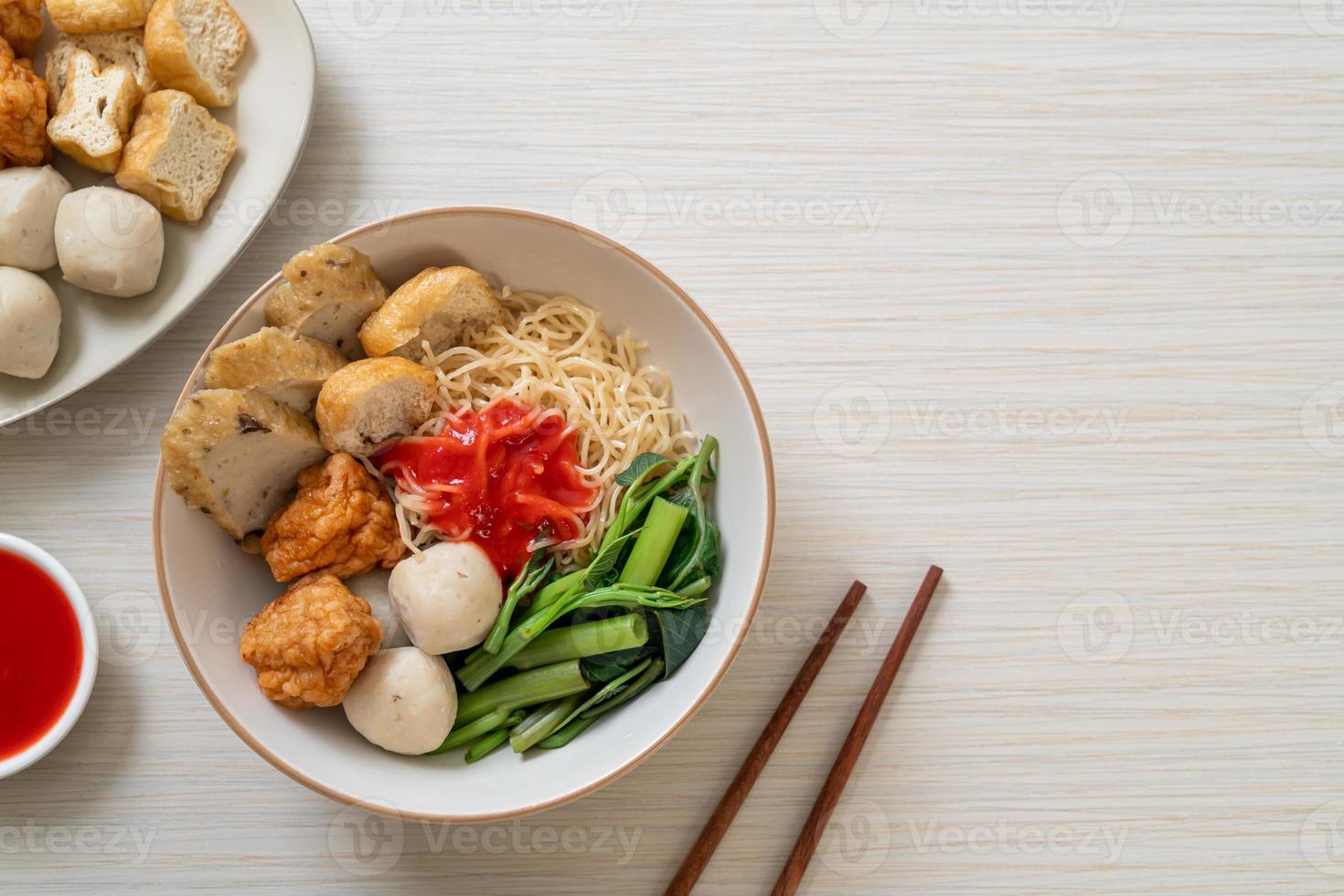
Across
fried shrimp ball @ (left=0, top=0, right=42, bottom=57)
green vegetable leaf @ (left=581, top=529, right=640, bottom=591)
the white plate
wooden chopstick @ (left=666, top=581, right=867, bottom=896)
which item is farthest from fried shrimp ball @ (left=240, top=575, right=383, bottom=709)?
fried shrimp ball @ (left=0, top=0, right=42, bottom=57)

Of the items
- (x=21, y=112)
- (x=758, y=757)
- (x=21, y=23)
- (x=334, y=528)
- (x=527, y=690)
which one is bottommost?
(x=758, y=757)

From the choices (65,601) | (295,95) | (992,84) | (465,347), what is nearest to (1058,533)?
(992,84)

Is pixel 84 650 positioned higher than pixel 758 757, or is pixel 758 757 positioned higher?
pixel 758 757

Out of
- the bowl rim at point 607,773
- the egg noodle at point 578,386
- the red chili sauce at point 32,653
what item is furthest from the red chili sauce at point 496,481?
the red chili sauce at point 32,653

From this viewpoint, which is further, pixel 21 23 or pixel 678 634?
pixel 21 23

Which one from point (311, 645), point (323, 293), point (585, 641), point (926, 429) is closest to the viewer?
point (311, 645)

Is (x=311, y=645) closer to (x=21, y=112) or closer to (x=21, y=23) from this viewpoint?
(x=21, y=112)

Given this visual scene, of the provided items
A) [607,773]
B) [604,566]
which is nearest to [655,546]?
[604,566]
